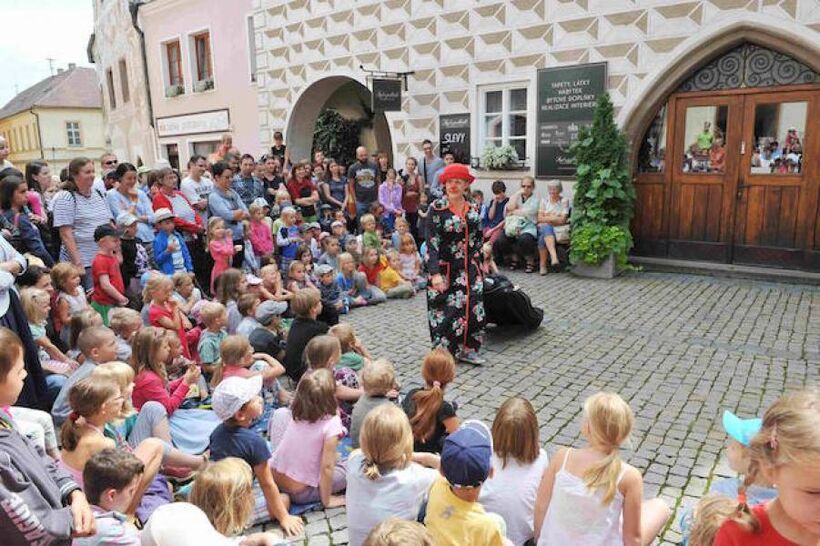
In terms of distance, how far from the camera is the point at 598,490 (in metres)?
2.50

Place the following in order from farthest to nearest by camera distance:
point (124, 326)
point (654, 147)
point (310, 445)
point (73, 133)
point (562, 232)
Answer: point (73, 133), point (562, 232), point (654, 147), point (124, 326), point (310, 445)

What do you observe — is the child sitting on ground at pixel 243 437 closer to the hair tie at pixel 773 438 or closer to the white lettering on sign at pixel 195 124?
the hair tie at pixel 773 438

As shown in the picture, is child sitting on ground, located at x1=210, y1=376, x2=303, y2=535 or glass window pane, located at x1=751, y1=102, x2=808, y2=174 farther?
glass window pane, located at x1=751, y1=102, x2=808, y2=174

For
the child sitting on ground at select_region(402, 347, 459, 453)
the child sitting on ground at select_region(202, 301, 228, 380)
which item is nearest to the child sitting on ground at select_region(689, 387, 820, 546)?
the child sitting on ground at select_region(402, 347, 459, 453)

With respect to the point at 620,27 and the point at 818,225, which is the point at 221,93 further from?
the point at 818,225

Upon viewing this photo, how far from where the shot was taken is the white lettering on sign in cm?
1652

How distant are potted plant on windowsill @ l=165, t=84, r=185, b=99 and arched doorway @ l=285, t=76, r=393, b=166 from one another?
446 centimetres

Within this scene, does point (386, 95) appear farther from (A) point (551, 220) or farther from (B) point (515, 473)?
(B) point (515, 473)

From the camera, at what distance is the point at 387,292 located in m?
8.79

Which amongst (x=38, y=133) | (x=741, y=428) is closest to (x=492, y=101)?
(x=741, y=428)

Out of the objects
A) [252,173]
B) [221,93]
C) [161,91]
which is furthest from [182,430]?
[161,91]

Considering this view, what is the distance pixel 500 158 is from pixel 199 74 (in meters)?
10.8

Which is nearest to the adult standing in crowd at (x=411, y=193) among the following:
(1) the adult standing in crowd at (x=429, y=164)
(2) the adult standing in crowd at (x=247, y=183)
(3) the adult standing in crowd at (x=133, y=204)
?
(1) the adult standing in crowd at (x=429, y=164)

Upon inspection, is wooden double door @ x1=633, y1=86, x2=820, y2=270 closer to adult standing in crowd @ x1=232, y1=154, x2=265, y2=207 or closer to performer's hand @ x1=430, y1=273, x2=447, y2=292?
performer's hand @ x1=430, y1=273, x2=447, y2=292
